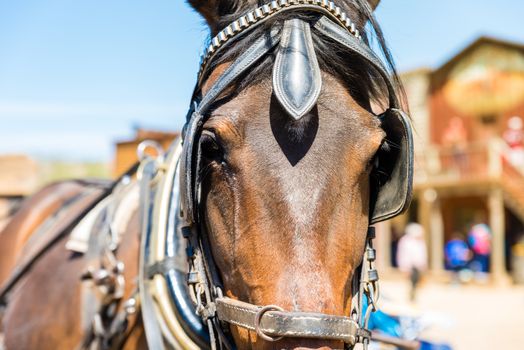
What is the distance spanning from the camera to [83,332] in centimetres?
242

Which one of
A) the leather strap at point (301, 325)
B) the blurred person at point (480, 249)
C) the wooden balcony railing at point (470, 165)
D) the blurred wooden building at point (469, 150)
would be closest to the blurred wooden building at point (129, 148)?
the leather strap at point (301, 325)

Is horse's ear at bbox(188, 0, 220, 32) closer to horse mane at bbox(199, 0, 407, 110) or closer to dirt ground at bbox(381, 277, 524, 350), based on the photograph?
horse mane at bbox(199, 0, 407, 110)

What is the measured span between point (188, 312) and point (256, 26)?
961 mm

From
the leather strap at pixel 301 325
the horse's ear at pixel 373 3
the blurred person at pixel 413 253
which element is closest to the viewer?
the leather strap at pixel 301 325

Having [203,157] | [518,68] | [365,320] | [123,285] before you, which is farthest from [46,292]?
[518,68]

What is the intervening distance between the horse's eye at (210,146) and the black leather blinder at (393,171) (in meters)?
0.49

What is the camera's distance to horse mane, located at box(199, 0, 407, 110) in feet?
5.24

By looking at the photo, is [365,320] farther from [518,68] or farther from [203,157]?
[518,68]

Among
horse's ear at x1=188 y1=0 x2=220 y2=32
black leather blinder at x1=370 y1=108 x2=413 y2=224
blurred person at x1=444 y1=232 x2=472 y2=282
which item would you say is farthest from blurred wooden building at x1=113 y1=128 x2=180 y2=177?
blurred person at x1=444 y1=232 x2=472 y2=282

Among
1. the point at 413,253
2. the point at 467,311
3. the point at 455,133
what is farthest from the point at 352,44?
the point at 455,133

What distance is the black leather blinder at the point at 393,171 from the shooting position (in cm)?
161

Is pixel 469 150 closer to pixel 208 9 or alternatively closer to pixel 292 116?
pixel 208 9

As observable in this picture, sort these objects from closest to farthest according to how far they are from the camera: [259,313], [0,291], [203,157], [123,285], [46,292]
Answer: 1. [259,313]
2. [203,157]
3. [123,285]
4. [46,292]
5. [0,291]

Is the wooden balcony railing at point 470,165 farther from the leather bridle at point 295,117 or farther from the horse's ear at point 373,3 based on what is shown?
the leather bridle at point 295,117
